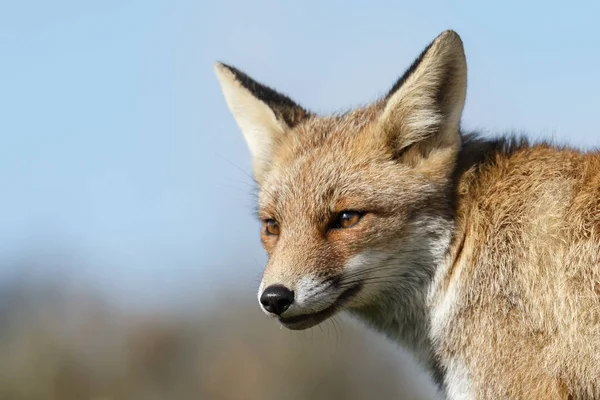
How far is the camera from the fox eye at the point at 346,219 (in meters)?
7.50

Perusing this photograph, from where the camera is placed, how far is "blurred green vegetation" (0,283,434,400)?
17.3 metres

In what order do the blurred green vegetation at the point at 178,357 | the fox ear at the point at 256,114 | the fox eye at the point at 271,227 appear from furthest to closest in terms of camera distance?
1. the blurred green vegetation at the point at 178,357
2. the fox ear at the point at 256,114
3. the fox eye at the point at 271,227

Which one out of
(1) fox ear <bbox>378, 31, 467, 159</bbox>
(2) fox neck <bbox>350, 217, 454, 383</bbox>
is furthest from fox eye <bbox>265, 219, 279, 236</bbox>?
(1) fox ear <bbox>378, 31, 467, 159</bbox>

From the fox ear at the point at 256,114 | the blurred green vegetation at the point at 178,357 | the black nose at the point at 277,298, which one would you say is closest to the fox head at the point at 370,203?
the black nose at the point at 277,298

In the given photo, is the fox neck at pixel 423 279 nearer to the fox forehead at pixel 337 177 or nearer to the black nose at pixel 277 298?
the fox forehead at pixel 337 177

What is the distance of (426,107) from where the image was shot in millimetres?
7855

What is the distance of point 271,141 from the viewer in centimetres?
912

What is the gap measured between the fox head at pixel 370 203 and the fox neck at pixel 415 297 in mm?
13

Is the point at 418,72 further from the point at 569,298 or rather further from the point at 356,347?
the point at 356,347

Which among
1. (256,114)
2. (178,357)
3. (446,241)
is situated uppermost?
(256,114)

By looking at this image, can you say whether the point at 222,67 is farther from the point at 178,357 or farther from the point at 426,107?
the point at 178,357

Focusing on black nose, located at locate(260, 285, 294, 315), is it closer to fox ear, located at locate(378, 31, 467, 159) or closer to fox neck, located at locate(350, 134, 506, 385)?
fox neck, located at locate(350, 134, 506, 385)

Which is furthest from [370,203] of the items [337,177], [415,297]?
[415,297]

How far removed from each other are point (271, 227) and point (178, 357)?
11.9 m
